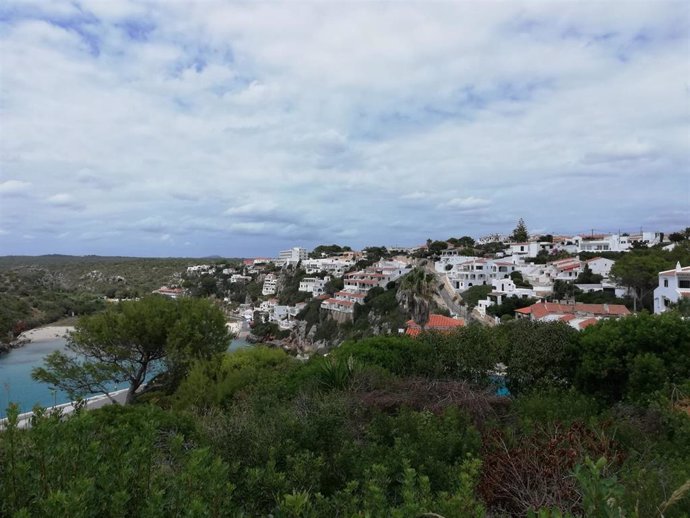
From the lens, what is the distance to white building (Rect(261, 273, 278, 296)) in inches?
3361

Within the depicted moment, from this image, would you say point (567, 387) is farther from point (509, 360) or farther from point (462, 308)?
point (462, 308)

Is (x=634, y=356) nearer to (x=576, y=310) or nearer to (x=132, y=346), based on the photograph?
(x=132, y=346)

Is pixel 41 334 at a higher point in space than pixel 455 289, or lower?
lower

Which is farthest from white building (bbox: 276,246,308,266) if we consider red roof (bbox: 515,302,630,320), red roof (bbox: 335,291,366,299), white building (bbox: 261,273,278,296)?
red roof (bbox: 515,302,630,320)

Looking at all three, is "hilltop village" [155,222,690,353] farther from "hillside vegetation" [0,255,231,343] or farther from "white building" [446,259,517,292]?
"hillside vegetation" [0,255,231,343]

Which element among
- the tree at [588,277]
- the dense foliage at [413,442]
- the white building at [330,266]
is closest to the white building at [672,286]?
the tree at [588,277]

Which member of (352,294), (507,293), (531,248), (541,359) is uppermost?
(531,248)

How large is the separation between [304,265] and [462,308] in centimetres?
4421

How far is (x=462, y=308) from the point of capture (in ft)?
152

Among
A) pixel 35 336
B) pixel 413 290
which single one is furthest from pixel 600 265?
pixel 35 336

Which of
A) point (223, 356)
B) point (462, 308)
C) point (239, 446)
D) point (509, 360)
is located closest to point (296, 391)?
point (239, 446)

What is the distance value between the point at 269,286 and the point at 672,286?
217 ft

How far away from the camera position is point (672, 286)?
1229 inches

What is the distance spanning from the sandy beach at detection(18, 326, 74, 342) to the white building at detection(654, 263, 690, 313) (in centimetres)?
5584
